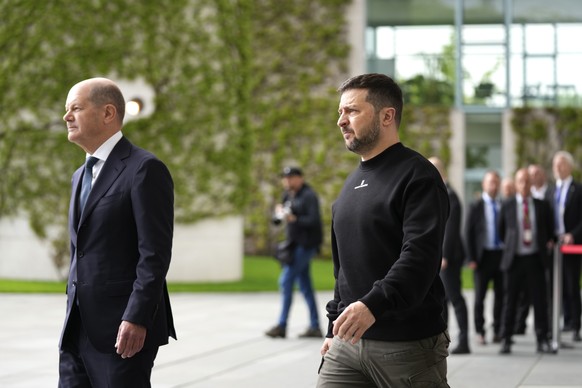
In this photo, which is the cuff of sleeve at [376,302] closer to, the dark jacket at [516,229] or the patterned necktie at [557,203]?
the dark jacket at [516,229]

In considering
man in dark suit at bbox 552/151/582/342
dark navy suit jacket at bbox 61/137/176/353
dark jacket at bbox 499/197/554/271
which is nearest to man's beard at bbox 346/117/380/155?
dark navy suit jacket at bbox 61/137/176/353

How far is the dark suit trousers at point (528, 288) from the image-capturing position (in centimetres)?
1102

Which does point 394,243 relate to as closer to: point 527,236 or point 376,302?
point 376,302

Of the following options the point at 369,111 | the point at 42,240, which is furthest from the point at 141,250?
the point at 42,240

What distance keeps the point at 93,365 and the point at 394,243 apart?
1.48m

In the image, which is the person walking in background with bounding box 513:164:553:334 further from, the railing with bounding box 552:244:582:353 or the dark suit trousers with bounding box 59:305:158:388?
the dark suit trousers with bounding box 59:305:158:388

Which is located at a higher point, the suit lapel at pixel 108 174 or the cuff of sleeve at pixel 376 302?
the suit lapel at pixel 108 174

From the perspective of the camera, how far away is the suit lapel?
15.5ft

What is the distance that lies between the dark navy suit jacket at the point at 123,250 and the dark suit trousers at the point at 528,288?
6.95 m

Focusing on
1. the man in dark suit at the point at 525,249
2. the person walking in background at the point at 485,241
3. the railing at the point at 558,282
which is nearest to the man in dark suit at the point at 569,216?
the railing at the point at 558,282

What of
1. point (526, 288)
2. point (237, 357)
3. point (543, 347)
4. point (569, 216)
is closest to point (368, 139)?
point (237, 357)

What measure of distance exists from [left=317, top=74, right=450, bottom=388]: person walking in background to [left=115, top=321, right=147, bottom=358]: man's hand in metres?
0.80

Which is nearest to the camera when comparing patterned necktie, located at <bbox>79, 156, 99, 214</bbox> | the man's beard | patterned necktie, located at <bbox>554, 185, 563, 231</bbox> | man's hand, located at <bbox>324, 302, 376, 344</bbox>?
man's hand, located at <bbox>324, 302, 376, 344</bbox>

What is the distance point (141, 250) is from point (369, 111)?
3.85 ft
